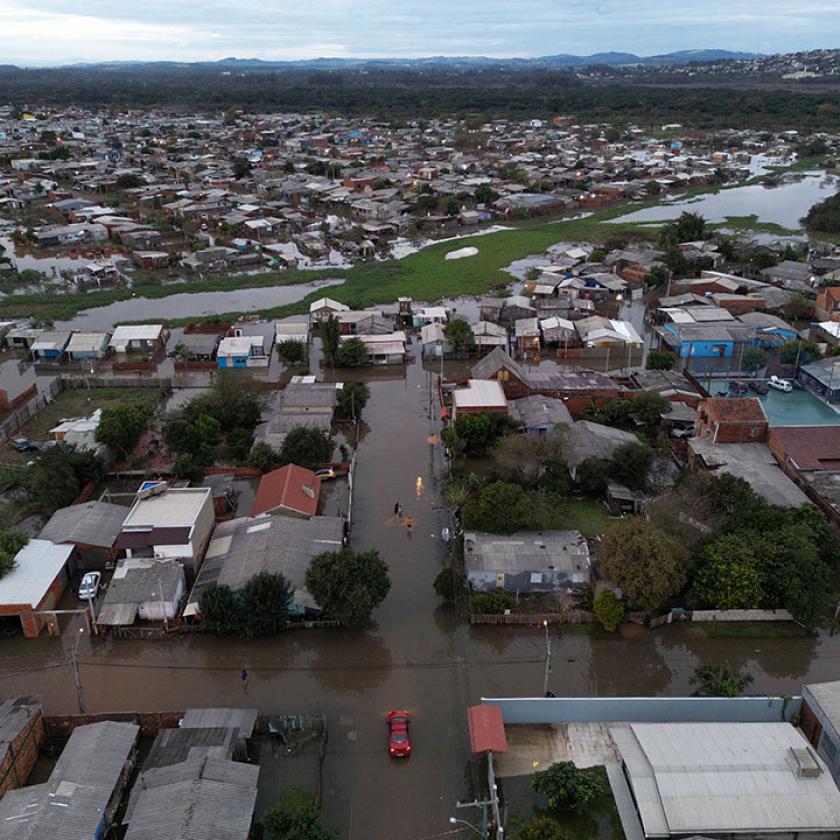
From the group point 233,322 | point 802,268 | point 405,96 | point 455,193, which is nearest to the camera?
point 233,322

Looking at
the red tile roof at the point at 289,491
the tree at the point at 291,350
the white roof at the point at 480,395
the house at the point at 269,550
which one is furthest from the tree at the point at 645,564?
the tree at the point at 291,350

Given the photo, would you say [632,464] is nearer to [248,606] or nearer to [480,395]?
[480,395]

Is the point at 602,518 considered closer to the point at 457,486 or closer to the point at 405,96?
the point at 457,486

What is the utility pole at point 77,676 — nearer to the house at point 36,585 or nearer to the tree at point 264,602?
the house at point 36,585

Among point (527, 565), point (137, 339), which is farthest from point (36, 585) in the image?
point (137, 339)

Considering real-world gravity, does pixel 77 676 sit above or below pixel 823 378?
above

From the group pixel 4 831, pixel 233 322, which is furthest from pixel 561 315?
pixel 4 831
